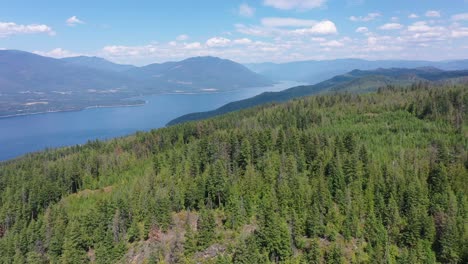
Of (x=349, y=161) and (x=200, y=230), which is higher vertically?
(x=349, y=161)

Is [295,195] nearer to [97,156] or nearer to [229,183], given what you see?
[229,183]

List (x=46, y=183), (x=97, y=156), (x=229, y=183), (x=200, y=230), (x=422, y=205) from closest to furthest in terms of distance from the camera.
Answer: (x=200, y=230)
(x=422, y=205)
(x=229, y=183)
(x=46, y=183)
(x=97, y=156)

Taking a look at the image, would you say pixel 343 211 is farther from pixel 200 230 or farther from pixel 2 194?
pixel 2 194

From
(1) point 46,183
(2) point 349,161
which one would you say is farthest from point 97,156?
(2) point 349,161

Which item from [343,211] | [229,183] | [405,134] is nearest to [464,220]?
[343,211]

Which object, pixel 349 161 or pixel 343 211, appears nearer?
pixel 343 211

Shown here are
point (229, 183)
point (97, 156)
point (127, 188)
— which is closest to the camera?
point (229, 183)
